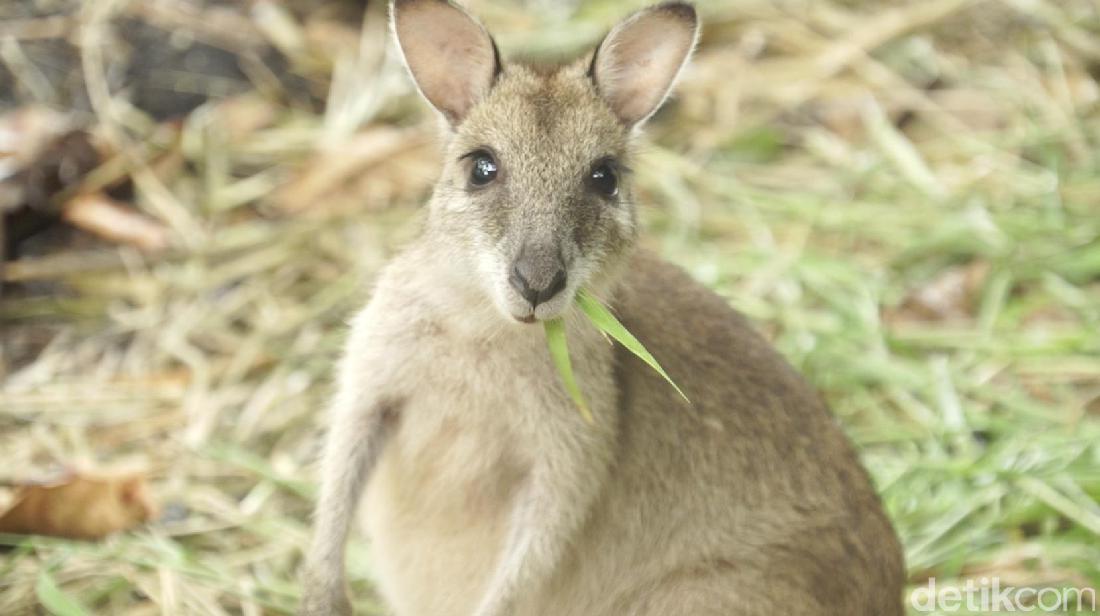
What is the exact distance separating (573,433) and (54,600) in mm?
1419

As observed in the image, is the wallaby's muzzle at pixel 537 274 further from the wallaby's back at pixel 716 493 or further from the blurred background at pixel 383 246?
the blurred background at pixel 383 246

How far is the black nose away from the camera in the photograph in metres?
2.99

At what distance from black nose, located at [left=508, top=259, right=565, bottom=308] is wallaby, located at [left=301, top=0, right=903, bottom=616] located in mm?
232

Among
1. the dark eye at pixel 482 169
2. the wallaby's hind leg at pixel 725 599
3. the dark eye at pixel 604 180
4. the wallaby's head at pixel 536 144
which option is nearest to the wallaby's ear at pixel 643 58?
the wallaby's head at pixel 536 144

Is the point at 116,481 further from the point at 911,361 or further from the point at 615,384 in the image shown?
the point at 911,361

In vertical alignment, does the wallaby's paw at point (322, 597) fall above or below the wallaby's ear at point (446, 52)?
below

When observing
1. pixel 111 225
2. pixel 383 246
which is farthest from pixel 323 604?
pixel 111 225

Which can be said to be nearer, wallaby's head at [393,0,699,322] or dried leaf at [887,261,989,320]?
wallaby's head at [393,0,699,322]

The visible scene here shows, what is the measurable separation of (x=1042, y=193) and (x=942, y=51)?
4.46 feet

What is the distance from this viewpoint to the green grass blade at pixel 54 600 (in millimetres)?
3698

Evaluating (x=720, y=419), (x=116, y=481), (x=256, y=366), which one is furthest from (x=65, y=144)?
(x=720, y=419)
